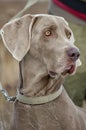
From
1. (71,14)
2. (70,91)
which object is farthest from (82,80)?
(71,14)

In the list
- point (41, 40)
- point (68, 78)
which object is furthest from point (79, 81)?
point (41, 40)

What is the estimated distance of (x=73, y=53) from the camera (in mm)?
3588

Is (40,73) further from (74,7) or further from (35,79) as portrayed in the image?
(74,7)

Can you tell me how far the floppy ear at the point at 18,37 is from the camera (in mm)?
3732

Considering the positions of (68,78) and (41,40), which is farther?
(68,78)

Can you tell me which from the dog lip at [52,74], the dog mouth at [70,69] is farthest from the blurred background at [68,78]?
the dog mouth at [70,69]

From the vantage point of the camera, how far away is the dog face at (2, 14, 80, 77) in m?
3.69

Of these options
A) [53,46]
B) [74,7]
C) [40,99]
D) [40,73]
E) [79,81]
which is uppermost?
[53,46]

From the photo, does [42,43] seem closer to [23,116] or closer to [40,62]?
[40,62]

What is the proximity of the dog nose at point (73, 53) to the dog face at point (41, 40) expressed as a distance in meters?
0.06

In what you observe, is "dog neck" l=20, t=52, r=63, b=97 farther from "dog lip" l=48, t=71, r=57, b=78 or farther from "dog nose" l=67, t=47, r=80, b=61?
"dog nose" l=67, t=47, r=80, b=61

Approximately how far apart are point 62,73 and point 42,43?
0.74 feet

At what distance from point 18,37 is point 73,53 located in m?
0.39

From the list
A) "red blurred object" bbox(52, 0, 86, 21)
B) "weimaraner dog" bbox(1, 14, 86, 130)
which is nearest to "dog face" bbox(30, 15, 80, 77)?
"weimaraner dog" bbox(1, 14, 86, 130)
